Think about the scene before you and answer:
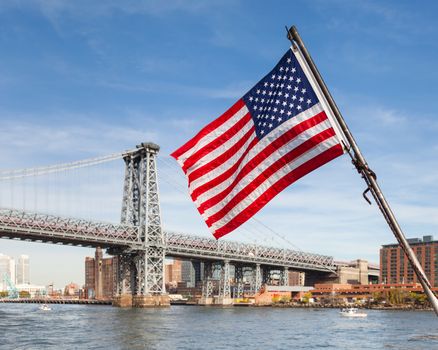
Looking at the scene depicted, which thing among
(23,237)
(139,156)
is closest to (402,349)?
(23,237)

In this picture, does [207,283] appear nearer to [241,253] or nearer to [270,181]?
[241,253]

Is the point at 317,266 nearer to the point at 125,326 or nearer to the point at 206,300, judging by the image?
the point at 206,300

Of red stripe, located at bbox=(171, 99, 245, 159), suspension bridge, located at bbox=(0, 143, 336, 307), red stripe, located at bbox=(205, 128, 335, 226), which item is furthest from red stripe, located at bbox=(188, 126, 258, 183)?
suspension bridge, located at bbox=(0, 143, 336, 307)

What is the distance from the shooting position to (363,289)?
179 m

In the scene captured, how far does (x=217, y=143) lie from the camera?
37.0ft

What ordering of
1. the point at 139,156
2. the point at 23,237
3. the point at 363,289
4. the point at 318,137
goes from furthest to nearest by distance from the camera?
the point at 363,289, the point at 139,156, the point at 23,237, the point at 318,137

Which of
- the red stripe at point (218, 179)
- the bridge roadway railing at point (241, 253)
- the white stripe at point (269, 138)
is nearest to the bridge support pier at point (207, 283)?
the bridge roadway railing at point (241, 253)

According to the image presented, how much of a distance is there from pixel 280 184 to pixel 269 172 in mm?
256

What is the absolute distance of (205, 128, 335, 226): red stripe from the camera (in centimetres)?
967

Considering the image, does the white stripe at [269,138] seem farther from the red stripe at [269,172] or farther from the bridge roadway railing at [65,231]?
the bridge roadway railing at [65,231]

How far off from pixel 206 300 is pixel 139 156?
44.3 metres

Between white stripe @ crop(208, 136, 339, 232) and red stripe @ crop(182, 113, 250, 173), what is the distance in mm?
947

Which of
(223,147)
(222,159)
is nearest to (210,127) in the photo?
(223,147)

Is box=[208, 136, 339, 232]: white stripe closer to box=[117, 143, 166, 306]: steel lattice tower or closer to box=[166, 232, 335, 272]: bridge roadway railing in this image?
box=[117, 143, 166, 306]: steel lattice tower
